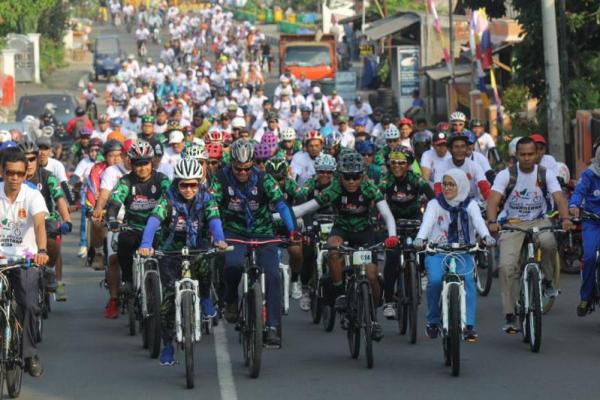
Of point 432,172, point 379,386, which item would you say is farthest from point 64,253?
point 379,386

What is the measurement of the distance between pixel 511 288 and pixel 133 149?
3.69m

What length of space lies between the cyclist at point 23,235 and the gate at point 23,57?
164 feet

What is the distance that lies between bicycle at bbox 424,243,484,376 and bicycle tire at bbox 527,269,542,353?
0.71 metres

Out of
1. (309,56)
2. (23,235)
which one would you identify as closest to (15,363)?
(23,235)

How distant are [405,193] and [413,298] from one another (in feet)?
5.97

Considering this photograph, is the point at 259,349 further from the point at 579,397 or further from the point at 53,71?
the point at 53,71

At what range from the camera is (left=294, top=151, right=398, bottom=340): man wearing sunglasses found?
14258 mm

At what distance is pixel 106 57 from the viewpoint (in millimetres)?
69250

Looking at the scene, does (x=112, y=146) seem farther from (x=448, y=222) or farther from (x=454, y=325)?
(x=454, y=325)

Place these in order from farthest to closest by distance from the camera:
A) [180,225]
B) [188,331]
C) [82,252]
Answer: [82,252] < [180,225] < [188,331]

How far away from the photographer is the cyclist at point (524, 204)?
14.6 m

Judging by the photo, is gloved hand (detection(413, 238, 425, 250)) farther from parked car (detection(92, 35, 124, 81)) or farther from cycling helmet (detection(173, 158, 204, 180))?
parked car (detection(92, 35, 124, 81))

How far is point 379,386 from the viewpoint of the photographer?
12438 millimetres

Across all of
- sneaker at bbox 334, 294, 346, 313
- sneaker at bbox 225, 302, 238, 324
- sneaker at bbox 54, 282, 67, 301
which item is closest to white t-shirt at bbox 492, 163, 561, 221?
sneaker at bbox 334, 294, 346, 313
